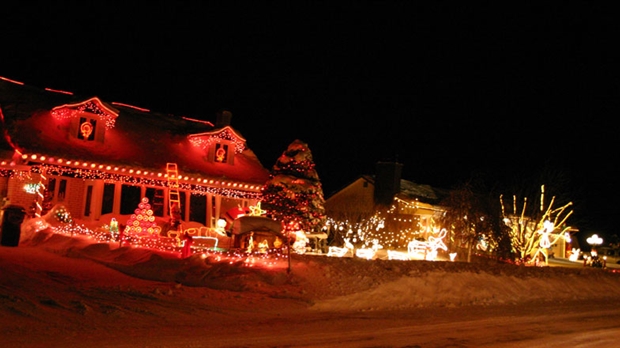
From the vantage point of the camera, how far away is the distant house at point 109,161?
67.2ft

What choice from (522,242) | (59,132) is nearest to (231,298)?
(59,132)

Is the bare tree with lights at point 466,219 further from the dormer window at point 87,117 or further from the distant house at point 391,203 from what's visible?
the dormer window at point 87,117

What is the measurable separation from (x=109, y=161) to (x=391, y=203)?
19.7 meters

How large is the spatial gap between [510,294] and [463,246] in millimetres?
9980

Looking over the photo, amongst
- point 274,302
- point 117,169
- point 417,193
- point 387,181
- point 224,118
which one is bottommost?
point 274,302

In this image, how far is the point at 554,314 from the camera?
43.0ft

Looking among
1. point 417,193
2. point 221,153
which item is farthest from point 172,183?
point 417,193

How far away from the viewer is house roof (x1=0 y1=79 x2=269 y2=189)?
2064cm

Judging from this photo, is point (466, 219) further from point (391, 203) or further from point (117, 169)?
point (117, 169)

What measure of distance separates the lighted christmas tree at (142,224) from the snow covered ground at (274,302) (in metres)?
2.71

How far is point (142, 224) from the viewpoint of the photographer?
63.2 ft

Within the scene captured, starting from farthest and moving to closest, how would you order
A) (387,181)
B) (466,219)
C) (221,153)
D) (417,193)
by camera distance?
1. (417,193)
2. (387,181)
3. (221,153)
4. (466,219)

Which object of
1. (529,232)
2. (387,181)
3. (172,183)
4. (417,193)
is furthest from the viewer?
(417,193)

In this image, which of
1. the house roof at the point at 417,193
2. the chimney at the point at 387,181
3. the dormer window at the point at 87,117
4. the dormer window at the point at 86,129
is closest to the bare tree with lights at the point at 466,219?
the house roof at the point at 417,193
